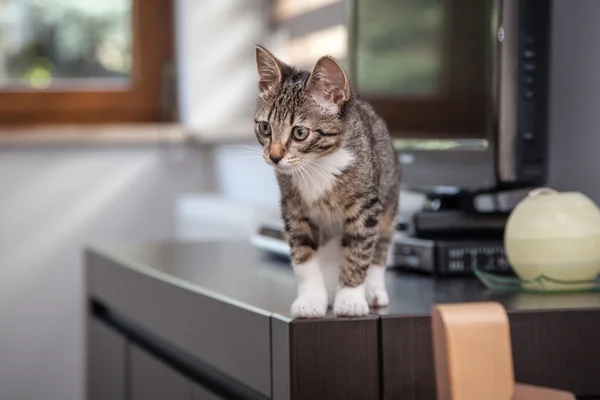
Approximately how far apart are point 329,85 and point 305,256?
0.62 ft

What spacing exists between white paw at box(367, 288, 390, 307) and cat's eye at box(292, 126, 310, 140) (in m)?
0.21

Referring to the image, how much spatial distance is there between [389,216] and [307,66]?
1.57 meters

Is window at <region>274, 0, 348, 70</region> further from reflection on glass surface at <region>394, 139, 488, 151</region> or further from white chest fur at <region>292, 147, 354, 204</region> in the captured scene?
white chest fur at <region>292, 147, 354, 204</region>

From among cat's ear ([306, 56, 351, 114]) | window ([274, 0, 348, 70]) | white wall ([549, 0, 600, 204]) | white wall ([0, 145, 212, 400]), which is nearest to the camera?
cat's ear ([306, 56, 351, 114])

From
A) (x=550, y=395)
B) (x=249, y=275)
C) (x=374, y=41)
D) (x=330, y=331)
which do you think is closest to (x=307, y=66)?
(x=374, y=41)

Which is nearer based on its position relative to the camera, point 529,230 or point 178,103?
point 529,230

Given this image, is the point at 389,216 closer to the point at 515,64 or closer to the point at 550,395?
the point at 515,64

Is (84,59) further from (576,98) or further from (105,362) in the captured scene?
(576,98)

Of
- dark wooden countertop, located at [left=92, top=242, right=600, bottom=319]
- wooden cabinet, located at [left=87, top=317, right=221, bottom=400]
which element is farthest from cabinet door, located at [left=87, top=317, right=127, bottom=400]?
dark wooden countertop, located at [left=92, top=242, right=600, bottom=319]

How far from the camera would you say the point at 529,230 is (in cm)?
128

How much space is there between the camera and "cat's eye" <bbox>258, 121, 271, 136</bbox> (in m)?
1.12

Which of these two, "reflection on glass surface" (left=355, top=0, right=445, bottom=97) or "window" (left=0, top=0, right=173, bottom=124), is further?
"window" (left=0, top=0, right=173, bottom=124)

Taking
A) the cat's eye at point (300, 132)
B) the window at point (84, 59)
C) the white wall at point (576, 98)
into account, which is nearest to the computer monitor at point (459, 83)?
the white wall at point (576, 98)

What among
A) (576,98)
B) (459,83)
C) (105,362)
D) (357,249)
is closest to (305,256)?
(357,249)
